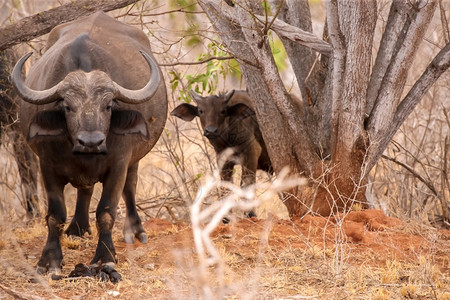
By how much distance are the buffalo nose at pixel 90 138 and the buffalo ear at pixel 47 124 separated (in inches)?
20.1

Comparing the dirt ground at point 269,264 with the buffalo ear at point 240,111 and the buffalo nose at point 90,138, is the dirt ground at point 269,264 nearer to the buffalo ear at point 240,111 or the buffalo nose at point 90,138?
the buffalo nose at point 90,138

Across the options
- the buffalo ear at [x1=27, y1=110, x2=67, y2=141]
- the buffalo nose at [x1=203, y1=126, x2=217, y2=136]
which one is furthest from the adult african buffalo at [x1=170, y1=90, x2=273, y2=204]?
the buffalo ear at [x1=27, y1=110, x2=67, y2=141]

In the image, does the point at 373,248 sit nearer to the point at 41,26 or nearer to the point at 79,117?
the point at 79,117

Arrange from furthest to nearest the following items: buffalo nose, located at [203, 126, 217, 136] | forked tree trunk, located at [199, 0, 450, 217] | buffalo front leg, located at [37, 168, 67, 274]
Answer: buffalo nose, located at [203, 126, 217, 136]
forked tree trunk, located at [199, 0, 450, 217]
buffalo front leg, located at [37, 168, 67, 274]

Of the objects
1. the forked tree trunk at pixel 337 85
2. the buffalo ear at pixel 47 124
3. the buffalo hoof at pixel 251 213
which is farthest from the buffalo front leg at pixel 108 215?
the buffalo hoof at pixel 251 213

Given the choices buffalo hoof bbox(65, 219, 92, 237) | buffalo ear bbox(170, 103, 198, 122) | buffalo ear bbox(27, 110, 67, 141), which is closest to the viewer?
buffalo ear bbox(27, 110, 67, 141)

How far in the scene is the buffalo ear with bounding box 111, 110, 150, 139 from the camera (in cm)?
607

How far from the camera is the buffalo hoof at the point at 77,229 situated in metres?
7.73

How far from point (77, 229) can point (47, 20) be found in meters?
2.34

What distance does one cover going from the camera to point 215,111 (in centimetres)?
988

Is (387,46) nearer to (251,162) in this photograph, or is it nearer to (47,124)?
(251,162)

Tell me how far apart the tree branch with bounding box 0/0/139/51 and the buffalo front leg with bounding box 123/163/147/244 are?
182 centimetres

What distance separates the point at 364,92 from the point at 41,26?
11.8 feet

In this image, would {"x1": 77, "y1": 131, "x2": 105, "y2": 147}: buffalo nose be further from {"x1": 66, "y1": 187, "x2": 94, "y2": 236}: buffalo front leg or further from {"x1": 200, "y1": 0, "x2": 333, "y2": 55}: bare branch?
{"x1": 200, "y1": 0, "x2": 333, "y2": 55}: bare branch
